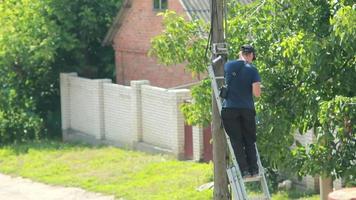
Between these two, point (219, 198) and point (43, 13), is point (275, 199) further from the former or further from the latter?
point (43, 13)

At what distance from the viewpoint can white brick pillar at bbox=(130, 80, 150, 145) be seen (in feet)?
64.4

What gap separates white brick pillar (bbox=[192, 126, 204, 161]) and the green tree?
7060 millimetres

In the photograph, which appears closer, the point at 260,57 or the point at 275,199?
the point at 260,57

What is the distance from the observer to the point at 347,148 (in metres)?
9.24

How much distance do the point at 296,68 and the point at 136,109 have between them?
10392mm

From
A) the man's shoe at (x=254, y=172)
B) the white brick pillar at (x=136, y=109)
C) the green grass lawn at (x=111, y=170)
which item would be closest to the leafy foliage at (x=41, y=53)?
the green grass lawn at (x=111, y=170)

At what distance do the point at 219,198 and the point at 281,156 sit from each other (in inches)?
33.1

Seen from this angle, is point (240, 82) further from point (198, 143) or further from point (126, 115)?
point (126, 115)

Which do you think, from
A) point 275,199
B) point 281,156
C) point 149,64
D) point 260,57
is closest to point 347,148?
point 281,156

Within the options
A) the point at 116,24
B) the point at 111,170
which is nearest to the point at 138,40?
the point at 116,24

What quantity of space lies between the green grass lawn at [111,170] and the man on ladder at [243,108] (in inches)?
180

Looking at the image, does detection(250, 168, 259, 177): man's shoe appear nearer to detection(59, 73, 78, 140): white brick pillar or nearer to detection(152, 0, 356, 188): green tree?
detection(152, 0, 356, 188): green tree

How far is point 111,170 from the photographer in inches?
699

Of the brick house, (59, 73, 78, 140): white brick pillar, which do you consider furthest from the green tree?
(59, 73, 78, 140): white brick pillar
